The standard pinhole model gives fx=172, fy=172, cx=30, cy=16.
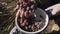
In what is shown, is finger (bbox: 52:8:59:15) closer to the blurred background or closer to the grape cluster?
the blurred background

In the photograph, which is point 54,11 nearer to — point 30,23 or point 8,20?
point 30,23

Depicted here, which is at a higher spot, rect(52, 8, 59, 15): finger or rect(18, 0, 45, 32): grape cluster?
rect(52, 8, 59, 15): finger

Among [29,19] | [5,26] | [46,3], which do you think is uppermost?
[46,3]

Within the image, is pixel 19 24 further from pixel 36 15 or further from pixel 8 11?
pixel 8 11

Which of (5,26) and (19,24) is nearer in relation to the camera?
(19,24)

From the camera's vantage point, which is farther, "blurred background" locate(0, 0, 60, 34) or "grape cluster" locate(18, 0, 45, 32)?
"blurred background" locate(0, 0, 60, 34)

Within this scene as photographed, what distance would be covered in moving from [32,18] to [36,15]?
1.9 inches

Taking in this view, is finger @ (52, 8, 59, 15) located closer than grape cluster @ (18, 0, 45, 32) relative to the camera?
No

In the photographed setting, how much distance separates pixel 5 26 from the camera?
1672mm

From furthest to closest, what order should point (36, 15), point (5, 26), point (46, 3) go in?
point (46, 3) < point (5, 26) < point (36, 15)

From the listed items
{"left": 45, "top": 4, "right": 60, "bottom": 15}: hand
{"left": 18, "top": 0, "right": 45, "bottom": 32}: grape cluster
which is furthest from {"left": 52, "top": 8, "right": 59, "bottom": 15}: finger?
{"left": 18, "top": 0, "right": 45, "bottom": 32}: grape cluster

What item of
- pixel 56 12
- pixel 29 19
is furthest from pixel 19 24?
pixel 56 12

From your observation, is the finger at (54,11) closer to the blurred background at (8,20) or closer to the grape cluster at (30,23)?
the blurred background at (8,20)

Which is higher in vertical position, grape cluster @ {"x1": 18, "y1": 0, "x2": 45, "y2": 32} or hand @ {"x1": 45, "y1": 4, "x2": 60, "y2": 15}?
hand @ {"x1": 45, "y1": 4, "x2": 60, "y2": 15}
